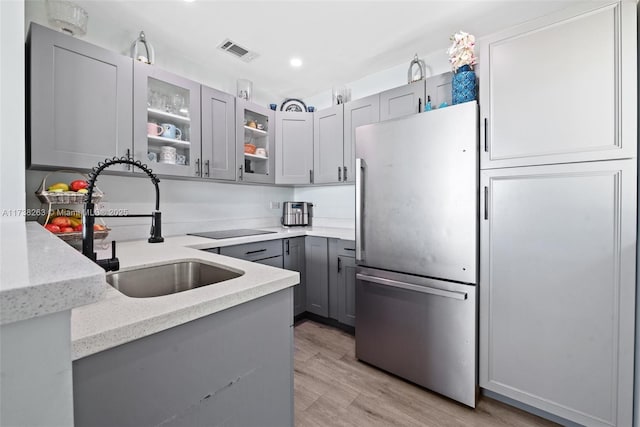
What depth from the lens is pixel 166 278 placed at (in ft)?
4.45

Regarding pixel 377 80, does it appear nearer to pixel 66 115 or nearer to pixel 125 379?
pixel 66 115

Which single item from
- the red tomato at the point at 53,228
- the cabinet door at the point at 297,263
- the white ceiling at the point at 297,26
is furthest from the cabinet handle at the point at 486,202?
the red tomato at the point at 53,228

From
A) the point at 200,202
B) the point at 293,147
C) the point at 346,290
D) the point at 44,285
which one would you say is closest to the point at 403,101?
the point at 293,147

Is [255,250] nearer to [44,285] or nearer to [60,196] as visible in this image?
[60,196]

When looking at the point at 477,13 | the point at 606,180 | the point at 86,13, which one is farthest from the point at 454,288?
the point at 86,13

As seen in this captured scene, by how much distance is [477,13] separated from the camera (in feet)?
6.36

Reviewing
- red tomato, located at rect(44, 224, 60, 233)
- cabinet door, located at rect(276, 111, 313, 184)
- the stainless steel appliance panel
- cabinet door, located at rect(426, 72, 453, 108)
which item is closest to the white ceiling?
cabinet door, located at rect(426, 72, 453, 108)

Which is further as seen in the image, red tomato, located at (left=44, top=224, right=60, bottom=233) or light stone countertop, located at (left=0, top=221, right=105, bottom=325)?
red tomato, located at (left=44, top=224, right=60, bottom=233)

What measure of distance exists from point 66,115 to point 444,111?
2.26m

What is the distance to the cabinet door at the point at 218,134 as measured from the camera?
7.45 feet

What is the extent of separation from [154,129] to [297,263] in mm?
1663

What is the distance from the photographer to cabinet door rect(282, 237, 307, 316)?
262cm

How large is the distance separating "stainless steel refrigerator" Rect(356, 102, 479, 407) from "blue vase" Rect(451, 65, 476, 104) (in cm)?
19

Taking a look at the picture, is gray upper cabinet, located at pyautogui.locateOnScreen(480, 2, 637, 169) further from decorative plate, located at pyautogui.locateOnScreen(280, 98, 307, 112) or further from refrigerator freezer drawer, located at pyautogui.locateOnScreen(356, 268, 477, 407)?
decorative plate, located at pyautogui.locateOnScreen(280, 98, 307, 112)
